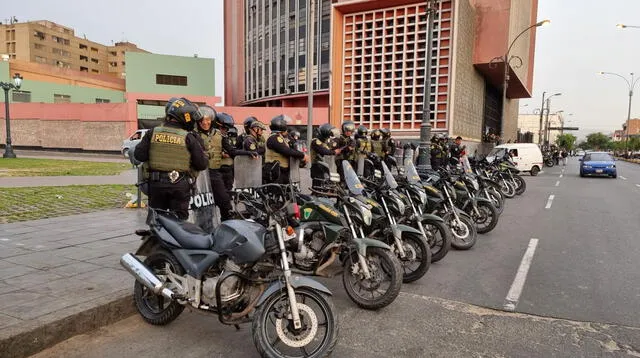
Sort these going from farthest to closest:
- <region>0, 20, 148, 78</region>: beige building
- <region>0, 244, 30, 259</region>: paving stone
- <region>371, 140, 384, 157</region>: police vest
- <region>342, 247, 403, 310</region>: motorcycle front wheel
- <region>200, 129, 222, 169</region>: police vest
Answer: <region>0, 20, 148, 78</region>: beige building
<region>371, 140, 384, 157</region>: police vest
<region>200, 129, 222, 169</region>: police vest
<region>0, 244, 30, 259</region>: paving stone
<region>342, 247, 403, 310</region>: motorcycle front wheel

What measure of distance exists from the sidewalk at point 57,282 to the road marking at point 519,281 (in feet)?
12.5

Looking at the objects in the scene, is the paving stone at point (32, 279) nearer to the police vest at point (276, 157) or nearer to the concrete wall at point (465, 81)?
the police vest at point (276, 157)

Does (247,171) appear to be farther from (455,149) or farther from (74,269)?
(455,149)

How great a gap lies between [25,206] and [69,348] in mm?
6577

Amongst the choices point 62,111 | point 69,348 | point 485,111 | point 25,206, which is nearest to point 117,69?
point 62,111

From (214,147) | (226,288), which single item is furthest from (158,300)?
(214,147)

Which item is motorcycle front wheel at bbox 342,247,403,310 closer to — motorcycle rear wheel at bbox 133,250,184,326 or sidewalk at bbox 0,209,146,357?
motorcycle rear wheel at bbox 133,250,184,326

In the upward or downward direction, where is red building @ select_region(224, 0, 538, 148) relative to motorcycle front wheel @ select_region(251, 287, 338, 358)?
upward

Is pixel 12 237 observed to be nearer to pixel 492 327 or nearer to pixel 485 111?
pixel 492 327

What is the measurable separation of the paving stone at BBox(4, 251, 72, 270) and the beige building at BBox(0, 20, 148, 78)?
86311 mm

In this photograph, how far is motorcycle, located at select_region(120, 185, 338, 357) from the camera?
3072 millimetres

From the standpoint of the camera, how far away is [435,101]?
1061 inches

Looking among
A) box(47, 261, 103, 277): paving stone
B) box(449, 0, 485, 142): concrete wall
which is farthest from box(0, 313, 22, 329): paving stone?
box(449, 0, 485, 142): concrete wall

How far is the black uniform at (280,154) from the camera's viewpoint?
262 inches
